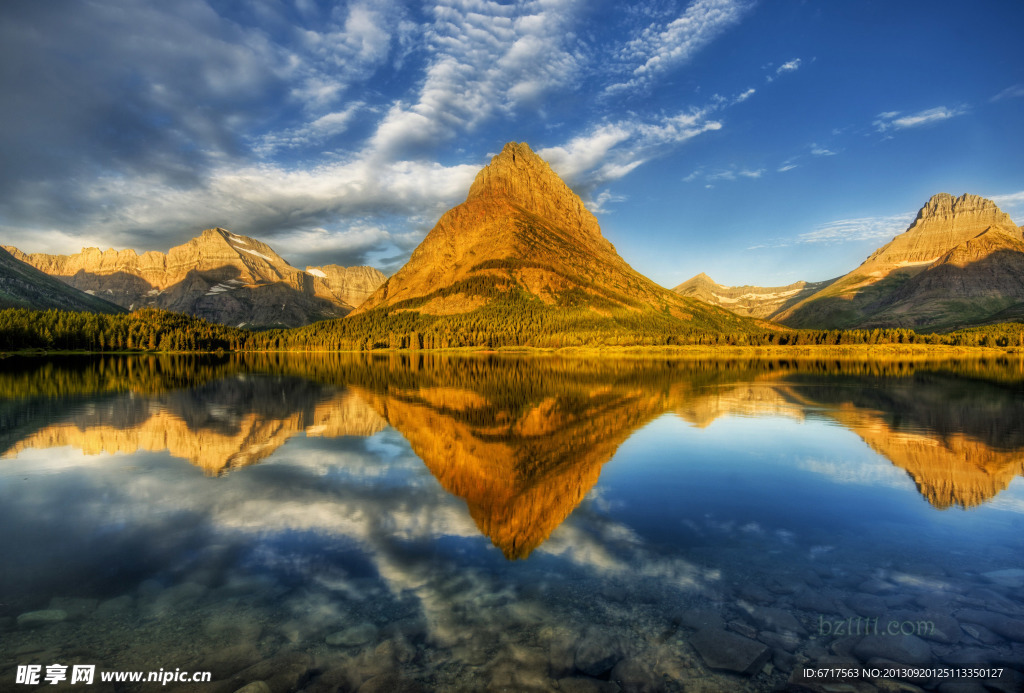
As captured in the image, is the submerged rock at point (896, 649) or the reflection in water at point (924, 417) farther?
the reflection in water at point (924, 417)

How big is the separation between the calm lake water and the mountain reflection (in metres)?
0.34

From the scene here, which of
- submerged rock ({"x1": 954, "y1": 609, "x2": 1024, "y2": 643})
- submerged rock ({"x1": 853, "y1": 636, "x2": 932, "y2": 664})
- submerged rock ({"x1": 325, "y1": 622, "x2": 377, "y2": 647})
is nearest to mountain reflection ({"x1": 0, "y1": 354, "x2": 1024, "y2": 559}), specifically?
submerged rock ({"x1": 325, "y1": 622, "x2": 377, "y2": 647})

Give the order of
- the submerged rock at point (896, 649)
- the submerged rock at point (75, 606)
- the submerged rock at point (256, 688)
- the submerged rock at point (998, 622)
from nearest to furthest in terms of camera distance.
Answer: the submerged rock at point (256, 688)
the submerged rock at point (896, 649)
the submerged rock at point (998, 622)
the submerged rock at point (75, 606)

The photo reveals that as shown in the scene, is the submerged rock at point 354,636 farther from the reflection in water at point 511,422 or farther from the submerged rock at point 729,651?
the submerged rock at point 729,651

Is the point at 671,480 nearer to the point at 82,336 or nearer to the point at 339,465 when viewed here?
the point at 339,465

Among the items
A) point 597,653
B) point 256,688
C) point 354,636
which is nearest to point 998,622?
point 597,653

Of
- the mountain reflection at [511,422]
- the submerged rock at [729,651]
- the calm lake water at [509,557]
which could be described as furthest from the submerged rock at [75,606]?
the submerged rock at [729,651]

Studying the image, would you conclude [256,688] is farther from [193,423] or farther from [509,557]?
[193,423]

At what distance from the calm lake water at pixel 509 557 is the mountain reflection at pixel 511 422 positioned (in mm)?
342

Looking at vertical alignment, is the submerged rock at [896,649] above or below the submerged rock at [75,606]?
above

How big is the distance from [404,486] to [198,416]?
28.4m

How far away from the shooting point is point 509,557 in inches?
606

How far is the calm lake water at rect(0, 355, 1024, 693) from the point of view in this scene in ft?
33.6

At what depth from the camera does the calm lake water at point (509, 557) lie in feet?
33.6
